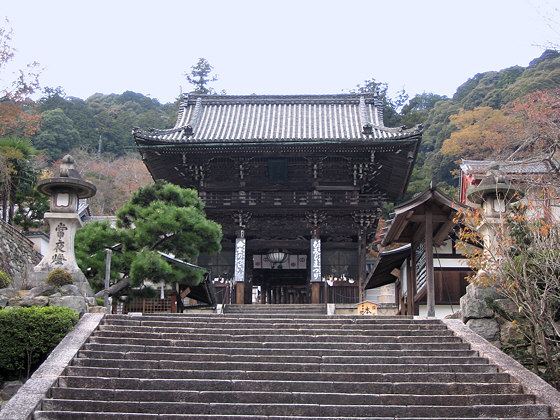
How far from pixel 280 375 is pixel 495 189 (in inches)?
221

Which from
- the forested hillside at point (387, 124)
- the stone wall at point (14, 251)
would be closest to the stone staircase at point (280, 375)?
the stone wall at point (14, 251)

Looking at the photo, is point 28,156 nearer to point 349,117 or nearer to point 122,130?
point 349,117

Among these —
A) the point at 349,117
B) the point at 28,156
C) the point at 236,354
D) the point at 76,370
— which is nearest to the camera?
the point at 76,370

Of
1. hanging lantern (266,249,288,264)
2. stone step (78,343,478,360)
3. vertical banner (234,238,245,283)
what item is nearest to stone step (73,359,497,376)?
stone step (78,343,478,360)

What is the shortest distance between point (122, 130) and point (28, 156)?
3416 cm

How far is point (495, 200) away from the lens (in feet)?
39.8

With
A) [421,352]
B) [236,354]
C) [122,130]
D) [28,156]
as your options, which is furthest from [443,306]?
[122,130]

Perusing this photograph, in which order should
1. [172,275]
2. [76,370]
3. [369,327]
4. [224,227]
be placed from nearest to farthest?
Answer: 1. [76,370]
2. [369,327]
3. [172,275]
4. [224,227]

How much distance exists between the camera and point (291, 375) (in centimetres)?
936

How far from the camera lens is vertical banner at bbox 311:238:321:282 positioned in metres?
22.4

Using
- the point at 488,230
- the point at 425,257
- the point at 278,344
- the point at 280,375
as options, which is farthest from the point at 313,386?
the point at 425,257

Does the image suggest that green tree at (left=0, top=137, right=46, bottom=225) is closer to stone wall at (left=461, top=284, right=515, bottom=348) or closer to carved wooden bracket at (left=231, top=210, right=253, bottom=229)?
carved wooden bracket at (left=231, top=210, right=253, bottom=229)

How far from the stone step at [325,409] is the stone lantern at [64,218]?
17.4 feet

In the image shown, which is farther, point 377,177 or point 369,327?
point 377,177
